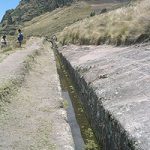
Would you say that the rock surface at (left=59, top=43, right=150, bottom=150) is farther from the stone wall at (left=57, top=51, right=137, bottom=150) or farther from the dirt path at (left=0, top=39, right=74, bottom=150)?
the dirt path at (left=0, top=39, right=74, bottom=150)

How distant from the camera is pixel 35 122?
1455cm

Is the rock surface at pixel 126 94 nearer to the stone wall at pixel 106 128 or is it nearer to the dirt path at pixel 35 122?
the stone wall at pixel 106 128

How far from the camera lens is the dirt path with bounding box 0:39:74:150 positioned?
12.4 m

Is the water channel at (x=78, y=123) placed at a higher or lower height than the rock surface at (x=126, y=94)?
lower

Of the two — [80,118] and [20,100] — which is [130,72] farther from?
[20,100]

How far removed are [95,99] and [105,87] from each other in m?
0.61

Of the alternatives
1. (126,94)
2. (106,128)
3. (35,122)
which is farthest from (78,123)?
(106,128)

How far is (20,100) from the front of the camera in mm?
17734

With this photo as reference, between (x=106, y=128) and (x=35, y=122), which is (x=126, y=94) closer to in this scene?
(x=106, y=128)

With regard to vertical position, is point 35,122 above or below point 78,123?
above

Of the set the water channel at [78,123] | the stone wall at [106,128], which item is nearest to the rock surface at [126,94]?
the stone wall at [106,128]

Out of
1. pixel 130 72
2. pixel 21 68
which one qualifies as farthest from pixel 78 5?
pixel 130 72

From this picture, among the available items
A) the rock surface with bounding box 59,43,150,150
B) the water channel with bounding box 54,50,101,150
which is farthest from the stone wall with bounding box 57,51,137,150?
the water channel with bounding box 54,50,101,150

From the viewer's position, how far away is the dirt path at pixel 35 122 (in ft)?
40.6
